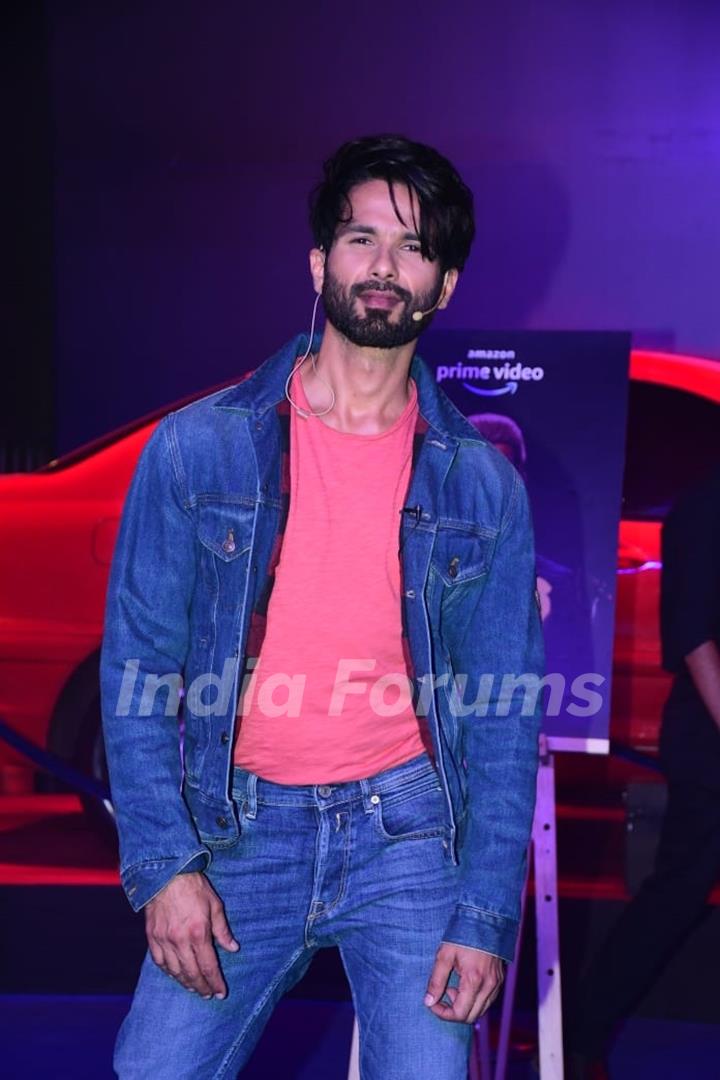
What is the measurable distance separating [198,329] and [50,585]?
111 cm

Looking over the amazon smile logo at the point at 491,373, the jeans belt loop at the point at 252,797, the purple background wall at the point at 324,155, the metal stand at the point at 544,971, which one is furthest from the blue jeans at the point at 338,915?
the purple background wall at the point at 324,155

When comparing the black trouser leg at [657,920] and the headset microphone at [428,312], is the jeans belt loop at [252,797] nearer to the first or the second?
the headset microphone at [428,312]

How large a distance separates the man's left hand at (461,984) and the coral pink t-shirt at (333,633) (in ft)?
0.98

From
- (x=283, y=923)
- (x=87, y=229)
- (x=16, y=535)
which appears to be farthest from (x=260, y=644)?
(x=87, y=229)

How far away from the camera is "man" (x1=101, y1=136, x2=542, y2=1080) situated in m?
1.93

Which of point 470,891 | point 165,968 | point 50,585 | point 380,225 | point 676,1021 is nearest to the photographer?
point 165,968

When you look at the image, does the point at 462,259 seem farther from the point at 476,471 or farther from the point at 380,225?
the point at 476,471

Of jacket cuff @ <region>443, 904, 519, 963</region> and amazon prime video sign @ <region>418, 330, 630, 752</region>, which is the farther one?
amazon prime video sign @ <region>418, 330, 630, 752</region>

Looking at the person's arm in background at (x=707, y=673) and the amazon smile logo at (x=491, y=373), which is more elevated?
the amazon smile logo at (x=491, y=373)

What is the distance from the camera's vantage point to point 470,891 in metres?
2.01

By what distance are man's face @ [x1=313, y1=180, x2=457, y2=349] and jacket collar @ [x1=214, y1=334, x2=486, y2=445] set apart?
11 cm

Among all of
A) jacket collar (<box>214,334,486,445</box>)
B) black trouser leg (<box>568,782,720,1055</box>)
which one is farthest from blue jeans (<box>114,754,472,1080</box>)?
black trouser leg (<box>568,782,720,1055</box>)

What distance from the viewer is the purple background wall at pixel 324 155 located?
4.86 meters

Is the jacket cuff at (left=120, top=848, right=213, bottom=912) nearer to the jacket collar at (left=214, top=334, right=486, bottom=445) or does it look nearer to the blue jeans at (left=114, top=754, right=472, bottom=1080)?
the blue jeans at (left=114, top=754, right=472, bottom=1080)
